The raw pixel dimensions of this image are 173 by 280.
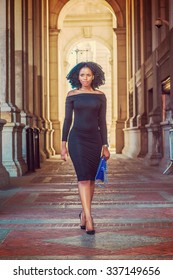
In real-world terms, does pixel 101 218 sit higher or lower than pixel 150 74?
lower

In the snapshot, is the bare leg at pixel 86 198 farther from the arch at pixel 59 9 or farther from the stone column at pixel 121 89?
the arch at pixel 59 9

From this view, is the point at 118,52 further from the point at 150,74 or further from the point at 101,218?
the point at 101,218

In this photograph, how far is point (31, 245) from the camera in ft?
15.8

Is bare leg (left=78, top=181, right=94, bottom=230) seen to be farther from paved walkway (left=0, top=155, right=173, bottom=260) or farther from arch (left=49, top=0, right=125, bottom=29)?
arch (left=49, top=0, right=125, bottom=29)

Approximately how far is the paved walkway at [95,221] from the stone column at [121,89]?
19.1 meters

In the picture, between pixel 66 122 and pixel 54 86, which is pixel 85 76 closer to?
pixel 66 122

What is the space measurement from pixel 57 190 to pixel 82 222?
168 inches

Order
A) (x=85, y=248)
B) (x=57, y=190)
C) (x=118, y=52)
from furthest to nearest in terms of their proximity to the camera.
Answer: (x=118, y=52) < (x=57, y=190) < (x=85, y=248)

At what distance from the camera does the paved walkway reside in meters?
4.52

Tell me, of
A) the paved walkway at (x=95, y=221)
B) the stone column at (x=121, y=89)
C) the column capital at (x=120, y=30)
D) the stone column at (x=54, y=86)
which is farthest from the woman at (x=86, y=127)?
the column capital at (x=120, y=30)

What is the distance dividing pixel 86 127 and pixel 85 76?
0.53 meters

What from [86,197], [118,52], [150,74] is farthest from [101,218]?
[118,52]

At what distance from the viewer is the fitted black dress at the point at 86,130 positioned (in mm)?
5180
